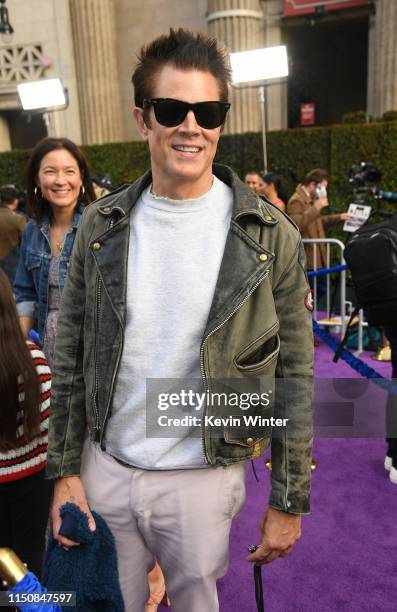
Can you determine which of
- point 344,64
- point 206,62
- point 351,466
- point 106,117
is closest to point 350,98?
point 344,64

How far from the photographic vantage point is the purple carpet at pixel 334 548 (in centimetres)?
242

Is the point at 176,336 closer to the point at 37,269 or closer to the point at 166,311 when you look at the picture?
the point at 166,311

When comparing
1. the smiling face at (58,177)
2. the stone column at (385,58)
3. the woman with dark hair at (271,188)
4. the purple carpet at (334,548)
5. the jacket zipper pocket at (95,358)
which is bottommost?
the purple carpet at (334,548)

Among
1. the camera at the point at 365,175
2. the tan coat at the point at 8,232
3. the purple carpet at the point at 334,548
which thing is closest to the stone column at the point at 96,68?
the camera at the point at 365,175

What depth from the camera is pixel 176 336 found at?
139cm

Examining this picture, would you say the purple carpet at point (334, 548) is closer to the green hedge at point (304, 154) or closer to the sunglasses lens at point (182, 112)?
the sunglasses lens at point (182, 112)

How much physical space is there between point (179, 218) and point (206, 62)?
0.40 meters

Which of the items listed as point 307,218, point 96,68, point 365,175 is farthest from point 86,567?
point 96,68

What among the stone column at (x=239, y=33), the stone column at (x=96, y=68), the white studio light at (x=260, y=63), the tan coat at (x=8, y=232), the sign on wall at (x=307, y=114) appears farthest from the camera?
the sign on wall at (x=307, y=114)

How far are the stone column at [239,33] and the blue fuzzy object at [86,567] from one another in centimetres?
1282

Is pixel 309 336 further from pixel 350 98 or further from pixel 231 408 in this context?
pixel 350 98

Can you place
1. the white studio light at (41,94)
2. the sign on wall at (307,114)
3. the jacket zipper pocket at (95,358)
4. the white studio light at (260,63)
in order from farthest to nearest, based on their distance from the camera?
1. the sign on wall at (307,114)
2. the white studio light at (41,94)
3. the white studio light at (260,63)
4. the jacket zipper pocket at (95,358)

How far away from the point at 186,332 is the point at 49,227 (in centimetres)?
167

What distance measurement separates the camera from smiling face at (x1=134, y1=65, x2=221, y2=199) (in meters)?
1.34
